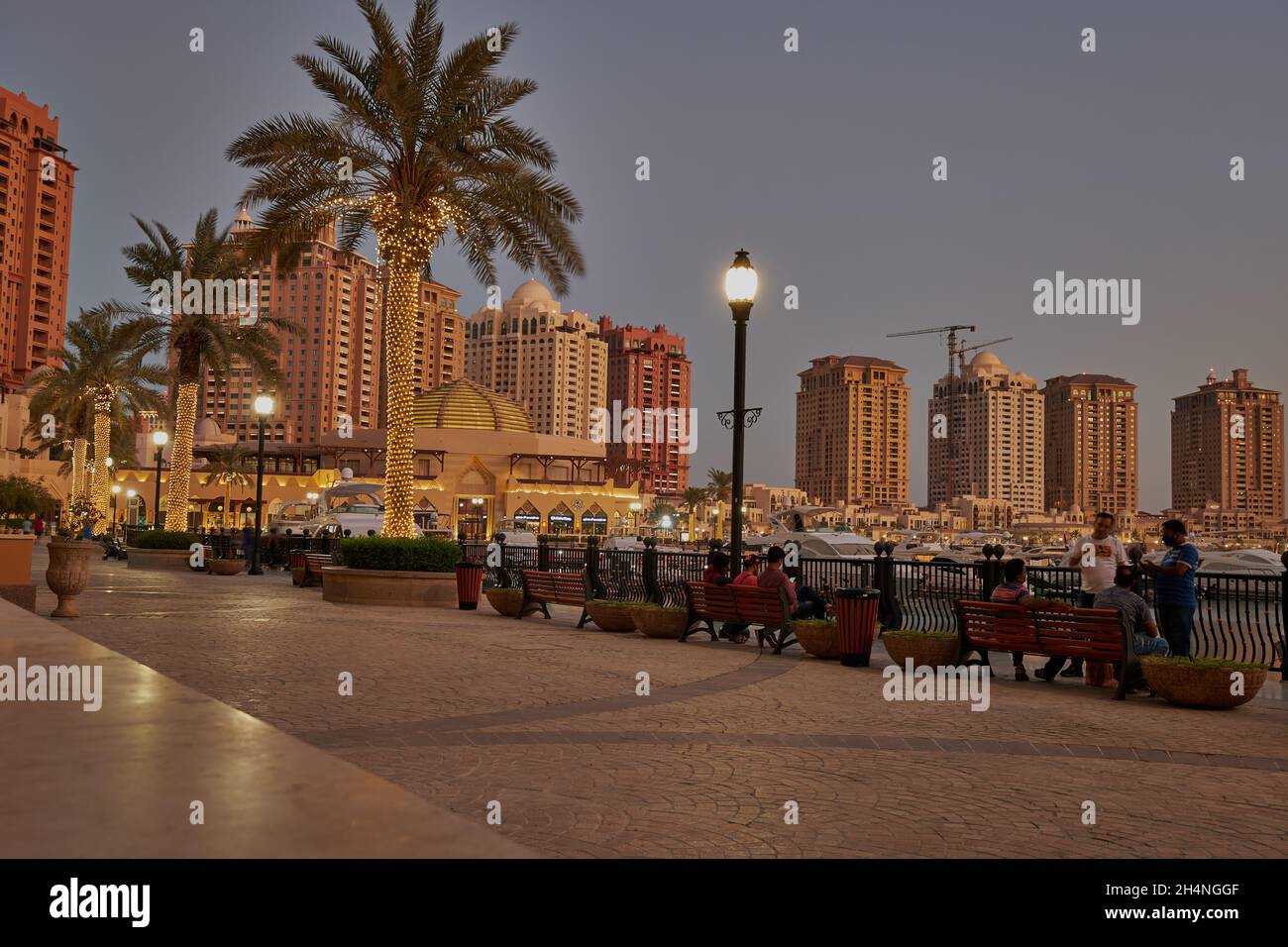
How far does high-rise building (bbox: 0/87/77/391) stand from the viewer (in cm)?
13312

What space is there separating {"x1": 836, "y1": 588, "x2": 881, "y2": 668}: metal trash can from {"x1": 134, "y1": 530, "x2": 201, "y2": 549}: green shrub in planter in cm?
2578

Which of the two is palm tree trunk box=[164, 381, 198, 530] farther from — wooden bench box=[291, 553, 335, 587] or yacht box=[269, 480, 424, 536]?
wooden bench box=[291, 553, 335, 587]

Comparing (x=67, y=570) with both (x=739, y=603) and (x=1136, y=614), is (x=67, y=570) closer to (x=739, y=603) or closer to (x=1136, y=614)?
(x=739, y=603)

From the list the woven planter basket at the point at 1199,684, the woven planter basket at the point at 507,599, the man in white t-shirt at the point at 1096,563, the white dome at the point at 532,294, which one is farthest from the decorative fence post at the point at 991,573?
the white dome at the point at 532,294

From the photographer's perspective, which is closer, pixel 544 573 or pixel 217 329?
pixel 544 573

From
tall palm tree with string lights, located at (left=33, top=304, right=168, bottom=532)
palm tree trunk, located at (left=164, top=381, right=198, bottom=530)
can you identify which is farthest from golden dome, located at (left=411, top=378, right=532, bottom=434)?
palm tree trunk, located at (left=164, top=381, right=198, bottom=530)

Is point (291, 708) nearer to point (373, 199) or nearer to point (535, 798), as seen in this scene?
point (535, 798)

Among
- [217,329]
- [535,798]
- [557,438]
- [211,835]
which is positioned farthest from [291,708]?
[557,438]

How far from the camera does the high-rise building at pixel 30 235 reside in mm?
133125

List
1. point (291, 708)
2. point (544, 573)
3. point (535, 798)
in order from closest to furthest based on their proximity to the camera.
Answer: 1. point (535, 798)
2. point (291, 708)
3. point (544, 573)

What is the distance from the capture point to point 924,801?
5.64 m
